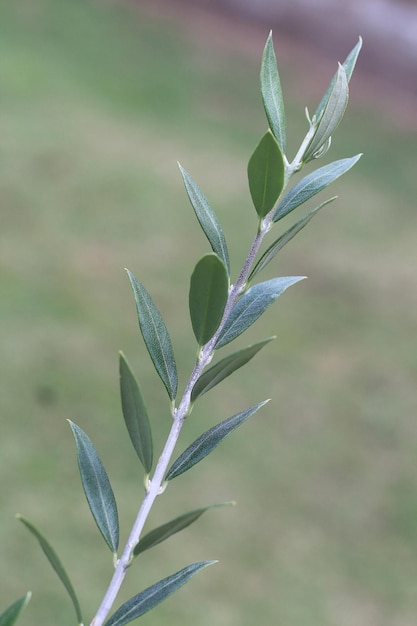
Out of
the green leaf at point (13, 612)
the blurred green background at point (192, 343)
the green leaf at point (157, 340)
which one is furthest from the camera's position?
the blurred green background at point (192, 343)

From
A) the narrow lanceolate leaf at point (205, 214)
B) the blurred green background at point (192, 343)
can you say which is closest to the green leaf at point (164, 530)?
the narrow lanceolate leaf at point (205, 214)

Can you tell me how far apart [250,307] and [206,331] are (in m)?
0.04

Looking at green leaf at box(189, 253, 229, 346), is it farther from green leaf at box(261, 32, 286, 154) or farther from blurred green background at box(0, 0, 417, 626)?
blurred green background at box(0, 0, 417, 626)

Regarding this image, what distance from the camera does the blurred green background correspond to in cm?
247

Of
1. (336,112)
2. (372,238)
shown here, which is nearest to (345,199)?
(372,238)

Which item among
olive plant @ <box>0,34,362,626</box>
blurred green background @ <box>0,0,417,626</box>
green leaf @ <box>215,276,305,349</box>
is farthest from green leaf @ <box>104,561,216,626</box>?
blurred green background @ <box>0,0,417,626</box>

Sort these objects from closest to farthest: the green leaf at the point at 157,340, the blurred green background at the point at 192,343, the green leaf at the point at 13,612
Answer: the green leaf at the point at 13,612 < the green leaf at the point at 157,340 < the blurred green background at the point at 192,343

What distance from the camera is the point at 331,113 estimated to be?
0.42 meters

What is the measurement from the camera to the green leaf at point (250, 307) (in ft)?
1.41

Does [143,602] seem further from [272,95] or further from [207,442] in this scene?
[272,95]

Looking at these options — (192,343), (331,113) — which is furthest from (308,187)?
(192,343)

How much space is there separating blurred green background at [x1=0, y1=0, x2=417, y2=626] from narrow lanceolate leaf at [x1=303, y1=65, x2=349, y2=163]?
6.60 ft

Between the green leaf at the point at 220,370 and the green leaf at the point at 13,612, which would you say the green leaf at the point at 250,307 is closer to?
the green leaf at the point at 220,370

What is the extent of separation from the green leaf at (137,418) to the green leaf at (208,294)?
4 cm
